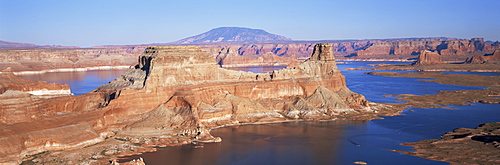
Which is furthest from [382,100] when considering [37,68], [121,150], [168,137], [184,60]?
[37,68]

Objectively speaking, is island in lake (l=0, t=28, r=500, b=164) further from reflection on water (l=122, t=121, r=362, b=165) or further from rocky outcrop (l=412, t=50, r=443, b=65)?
rocky outcrop (l=412, t=50, r=443, b=65)

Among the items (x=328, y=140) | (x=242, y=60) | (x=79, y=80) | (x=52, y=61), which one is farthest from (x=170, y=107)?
(x=242, y=60)

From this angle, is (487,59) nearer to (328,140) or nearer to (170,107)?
(328,140)

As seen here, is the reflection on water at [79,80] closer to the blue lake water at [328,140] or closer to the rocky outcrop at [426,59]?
the blue lake water at [328,140]

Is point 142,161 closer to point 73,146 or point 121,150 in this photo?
point 121,150

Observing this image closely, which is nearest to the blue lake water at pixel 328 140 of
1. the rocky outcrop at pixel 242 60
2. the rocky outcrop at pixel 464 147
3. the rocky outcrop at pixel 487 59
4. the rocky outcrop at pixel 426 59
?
the rocky outcrop at pixel 464 147

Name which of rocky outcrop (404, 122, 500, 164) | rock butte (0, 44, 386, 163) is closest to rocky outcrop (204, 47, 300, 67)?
rock butte (0, 44, 386, 163)
